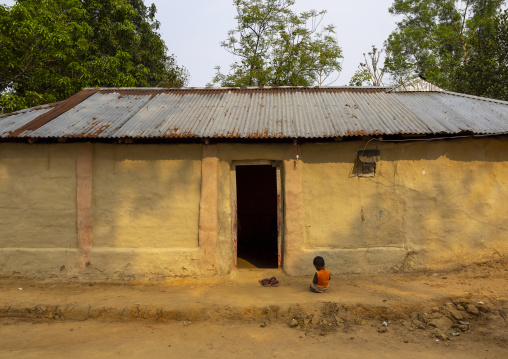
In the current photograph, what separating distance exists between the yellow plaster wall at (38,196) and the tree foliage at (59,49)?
4903 millimetres

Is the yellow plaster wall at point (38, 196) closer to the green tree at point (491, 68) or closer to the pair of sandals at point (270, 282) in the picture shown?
the pair of sandals at point (270, 282)

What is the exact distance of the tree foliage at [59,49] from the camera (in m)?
10.6

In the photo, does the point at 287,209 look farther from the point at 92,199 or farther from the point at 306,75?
the point at 306,75

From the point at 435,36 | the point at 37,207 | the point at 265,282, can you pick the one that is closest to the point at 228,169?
the point at 265,282

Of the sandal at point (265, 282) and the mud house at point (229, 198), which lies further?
the mud house at point (229, 198)

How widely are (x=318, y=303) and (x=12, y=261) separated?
5.84 meters

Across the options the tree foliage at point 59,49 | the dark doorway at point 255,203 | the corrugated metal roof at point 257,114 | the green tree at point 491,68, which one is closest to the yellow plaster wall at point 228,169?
the corrugated metal roof at point 257,114

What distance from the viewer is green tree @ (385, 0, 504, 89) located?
20.4 m

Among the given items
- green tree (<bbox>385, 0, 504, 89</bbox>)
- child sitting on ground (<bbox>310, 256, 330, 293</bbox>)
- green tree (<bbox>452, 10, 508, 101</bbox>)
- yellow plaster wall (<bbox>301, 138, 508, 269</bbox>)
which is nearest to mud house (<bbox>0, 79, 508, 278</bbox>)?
yellow plaster wall (<bbox>301, 138, 508, 269</bbox>)

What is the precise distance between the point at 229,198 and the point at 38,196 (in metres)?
3.71

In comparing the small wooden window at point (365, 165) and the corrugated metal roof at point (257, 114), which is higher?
the corrugated metal roof at point (257, 114)

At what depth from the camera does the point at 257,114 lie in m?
7.26

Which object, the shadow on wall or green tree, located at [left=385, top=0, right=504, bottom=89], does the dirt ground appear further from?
green tree, located at [left=385, top=0, right=504, bottom=89]

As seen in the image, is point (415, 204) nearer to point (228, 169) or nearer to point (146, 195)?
point (228, 169)
